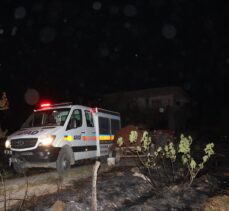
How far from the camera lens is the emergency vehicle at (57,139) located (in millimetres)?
10617

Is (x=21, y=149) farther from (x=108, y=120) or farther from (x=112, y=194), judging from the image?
(x=108, y=120)

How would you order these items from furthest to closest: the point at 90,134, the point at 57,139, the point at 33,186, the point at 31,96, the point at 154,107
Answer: the point at 154,107 → the point at 31,96 → the point at 90,134 → the point at 57,139 → the point at 33,186

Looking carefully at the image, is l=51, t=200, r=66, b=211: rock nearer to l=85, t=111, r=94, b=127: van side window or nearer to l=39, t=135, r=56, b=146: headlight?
l=39, t=135, r=56, b=146: headlight

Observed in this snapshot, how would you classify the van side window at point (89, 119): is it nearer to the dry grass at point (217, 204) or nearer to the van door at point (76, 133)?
the van door at point (76, 133)

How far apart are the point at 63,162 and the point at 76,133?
1275mm

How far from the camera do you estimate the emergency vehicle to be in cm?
1062

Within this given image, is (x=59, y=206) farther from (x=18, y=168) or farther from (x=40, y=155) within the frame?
(x=18, y=168)

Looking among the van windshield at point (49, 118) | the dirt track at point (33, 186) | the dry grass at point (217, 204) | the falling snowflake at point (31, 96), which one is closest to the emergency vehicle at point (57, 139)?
the van windshield at point (49, 118)

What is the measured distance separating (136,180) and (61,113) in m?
3.61

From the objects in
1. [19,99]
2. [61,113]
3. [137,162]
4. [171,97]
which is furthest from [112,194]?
[171,97]

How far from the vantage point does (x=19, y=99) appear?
2272 centimetres

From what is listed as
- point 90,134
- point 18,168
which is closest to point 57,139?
point 18,168

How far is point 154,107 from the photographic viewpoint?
129ft

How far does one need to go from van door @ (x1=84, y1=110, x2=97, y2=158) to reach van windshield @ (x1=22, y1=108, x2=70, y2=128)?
3.85 ft
